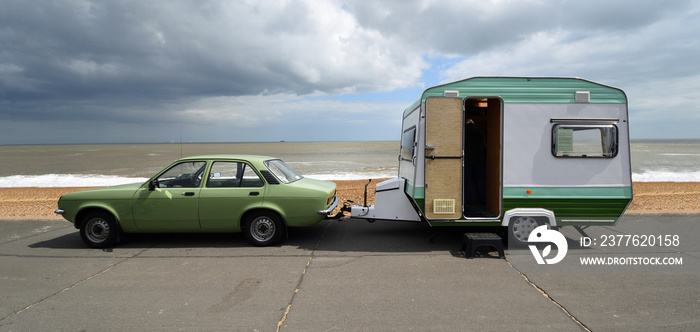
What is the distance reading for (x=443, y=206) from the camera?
636 cm

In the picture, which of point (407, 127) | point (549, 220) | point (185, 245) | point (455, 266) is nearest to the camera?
point (455, 266)

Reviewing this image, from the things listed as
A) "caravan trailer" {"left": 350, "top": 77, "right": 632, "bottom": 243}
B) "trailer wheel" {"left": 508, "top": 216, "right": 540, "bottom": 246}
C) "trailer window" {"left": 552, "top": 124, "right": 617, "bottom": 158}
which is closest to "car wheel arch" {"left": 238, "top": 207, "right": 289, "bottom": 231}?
"caravan trailer" {"left": 350, "top": 77, "right": 632, "bottom": 243}

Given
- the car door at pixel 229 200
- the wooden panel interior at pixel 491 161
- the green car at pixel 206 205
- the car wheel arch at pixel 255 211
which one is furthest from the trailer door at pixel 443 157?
the car door at pixel 229 200

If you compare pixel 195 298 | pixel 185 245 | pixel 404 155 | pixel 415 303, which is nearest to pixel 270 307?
pixel 195 298

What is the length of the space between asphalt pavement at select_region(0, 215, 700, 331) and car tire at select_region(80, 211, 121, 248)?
20 cm

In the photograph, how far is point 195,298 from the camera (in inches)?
176

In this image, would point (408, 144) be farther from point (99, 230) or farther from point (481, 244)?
point (99, 230)

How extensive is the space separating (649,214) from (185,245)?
10.1 metres

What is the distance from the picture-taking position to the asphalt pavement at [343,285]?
3.84m

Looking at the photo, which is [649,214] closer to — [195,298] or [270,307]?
[270,307]

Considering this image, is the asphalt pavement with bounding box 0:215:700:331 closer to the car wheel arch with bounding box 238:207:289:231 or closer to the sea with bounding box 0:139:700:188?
the car wheel arch with bounding box 238:207:289:231

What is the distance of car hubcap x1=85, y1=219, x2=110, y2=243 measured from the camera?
6.71 meters

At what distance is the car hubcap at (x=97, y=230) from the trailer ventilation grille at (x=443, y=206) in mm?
5639

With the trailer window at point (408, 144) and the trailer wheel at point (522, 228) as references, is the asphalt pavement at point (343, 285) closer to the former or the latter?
the trailer wheel at point (522, 228)
